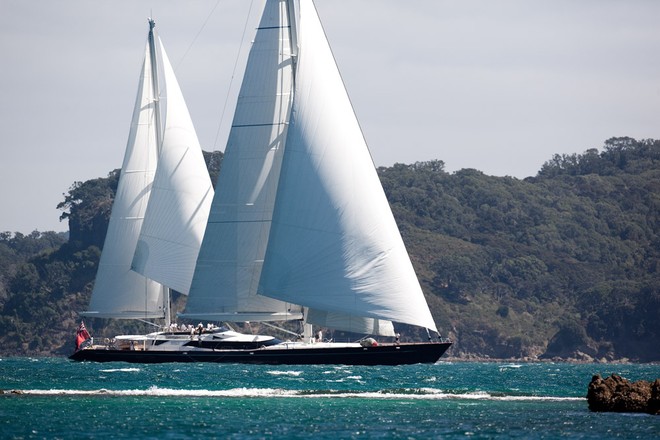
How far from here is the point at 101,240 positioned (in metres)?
139

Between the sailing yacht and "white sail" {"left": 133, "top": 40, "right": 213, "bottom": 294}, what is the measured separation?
3.77 meters

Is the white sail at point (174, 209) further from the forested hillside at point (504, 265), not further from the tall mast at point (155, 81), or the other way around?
the forested hillside at point (504, 265)

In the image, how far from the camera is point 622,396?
37.4 meters

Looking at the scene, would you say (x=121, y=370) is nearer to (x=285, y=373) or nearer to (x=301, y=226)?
(x=285, y=373)

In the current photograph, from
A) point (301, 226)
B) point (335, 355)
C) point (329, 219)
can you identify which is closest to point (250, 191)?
point (301, 226)

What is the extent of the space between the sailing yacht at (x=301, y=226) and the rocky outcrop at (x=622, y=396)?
17080 millimetres

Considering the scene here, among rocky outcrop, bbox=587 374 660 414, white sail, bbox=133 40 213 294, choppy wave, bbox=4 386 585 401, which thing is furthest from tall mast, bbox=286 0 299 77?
rocky outcrop, bbox=587 374 660 414

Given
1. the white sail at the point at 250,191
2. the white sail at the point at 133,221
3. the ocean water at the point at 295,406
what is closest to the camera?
the ocean water at the point at 295,406

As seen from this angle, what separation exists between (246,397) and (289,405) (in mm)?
3359

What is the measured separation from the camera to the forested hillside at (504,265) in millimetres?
121688

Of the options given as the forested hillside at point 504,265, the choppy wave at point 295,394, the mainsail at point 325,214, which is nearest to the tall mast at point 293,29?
the mainsail at point 325,214

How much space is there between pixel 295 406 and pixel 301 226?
16066mm

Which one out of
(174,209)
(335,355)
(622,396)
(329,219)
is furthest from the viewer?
(174,209)

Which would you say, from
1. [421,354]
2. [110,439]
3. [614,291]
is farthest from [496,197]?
[110,439]
